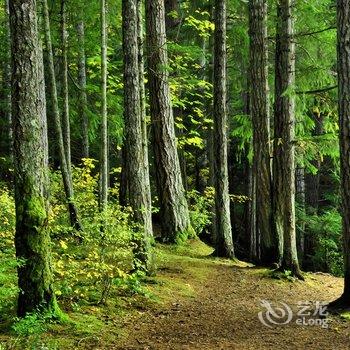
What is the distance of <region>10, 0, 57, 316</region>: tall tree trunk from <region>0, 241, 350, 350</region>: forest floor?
0.59 meters

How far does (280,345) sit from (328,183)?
21.7 metres

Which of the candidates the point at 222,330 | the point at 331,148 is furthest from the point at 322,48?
the point at 222,330

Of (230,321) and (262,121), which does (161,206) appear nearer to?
(262,121)

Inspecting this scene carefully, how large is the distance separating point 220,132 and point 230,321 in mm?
5754

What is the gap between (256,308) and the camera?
26.2 feet

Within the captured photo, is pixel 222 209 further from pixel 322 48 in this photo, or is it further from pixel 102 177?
pixel 322 48

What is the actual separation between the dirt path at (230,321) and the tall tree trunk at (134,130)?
1486mm

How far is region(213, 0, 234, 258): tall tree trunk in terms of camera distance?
11.6 meters

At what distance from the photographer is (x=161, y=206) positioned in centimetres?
1246

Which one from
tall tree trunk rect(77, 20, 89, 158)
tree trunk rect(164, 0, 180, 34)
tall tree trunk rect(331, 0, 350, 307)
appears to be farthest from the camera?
tree trunk rect(164, 0, 180, 34)

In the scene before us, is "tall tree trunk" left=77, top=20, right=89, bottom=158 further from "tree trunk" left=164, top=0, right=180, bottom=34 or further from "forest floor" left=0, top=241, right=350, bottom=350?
"forest floor" left=0, top=241, right=350, bottom=350

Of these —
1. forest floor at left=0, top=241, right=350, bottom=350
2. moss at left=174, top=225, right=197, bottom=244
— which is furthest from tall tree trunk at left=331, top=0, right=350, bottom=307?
moss at left=174, top=225, right=197, bottom=244

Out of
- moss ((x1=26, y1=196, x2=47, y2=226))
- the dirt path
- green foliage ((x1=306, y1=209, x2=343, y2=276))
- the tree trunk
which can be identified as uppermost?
the tree trunk

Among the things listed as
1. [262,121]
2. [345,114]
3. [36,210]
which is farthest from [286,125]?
[36,210]
